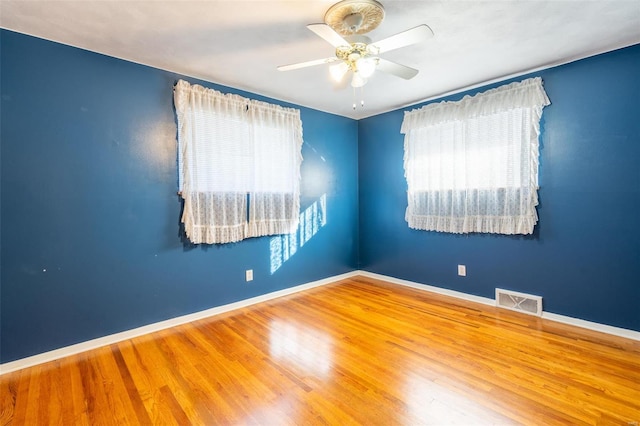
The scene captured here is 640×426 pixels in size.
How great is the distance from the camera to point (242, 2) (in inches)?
71.8

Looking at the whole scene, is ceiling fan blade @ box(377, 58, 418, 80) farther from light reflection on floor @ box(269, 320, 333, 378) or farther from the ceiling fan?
light reflection on floor @ box(269, 320, 333, 378)

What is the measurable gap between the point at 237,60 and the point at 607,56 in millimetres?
3151

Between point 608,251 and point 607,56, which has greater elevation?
point 607,56

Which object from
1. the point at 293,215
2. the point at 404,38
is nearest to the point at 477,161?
the point at 404,38

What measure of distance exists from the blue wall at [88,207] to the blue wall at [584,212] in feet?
9.85

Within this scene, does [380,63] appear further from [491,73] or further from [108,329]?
[108,329]

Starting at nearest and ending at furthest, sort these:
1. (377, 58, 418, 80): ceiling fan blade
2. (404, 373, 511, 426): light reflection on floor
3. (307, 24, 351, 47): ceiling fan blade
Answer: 1. (404, 373, 511, 426): light reflection on floor
2. (307, 24, 351, 47): ceiling fan blade
3. (377, 58, 418, 80): ceiling fan blade

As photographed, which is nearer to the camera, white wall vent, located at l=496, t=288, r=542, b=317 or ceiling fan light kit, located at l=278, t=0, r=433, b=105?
ceiling fan light kit, located at l=278, t=0, r=433, b=105

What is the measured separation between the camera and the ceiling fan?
1.76 m

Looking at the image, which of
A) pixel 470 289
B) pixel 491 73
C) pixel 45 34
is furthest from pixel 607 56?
pixel 45 34

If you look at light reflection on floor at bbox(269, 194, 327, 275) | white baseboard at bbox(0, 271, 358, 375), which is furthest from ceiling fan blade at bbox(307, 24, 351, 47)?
white baseboard at bbox(0, 271, 358, 375)

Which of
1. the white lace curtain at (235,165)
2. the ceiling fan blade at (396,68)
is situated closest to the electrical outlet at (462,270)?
the white lace curtain at (235,165)

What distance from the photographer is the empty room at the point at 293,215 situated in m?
1.83

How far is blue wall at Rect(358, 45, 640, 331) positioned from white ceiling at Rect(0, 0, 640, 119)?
30 cm
